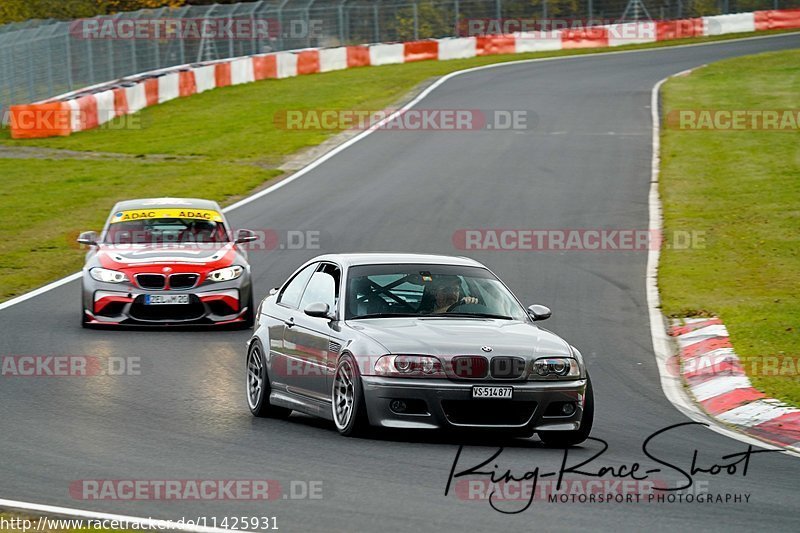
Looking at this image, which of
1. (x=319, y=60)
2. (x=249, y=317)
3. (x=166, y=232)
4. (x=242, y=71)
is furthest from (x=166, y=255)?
(x=319, y=60)

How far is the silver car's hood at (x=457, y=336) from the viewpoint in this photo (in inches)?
381

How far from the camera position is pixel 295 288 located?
11672mm

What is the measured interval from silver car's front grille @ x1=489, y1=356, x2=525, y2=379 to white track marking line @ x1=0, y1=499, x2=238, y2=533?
290 centimetres

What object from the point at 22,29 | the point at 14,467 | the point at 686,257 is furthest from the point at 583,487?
the point at 22,29

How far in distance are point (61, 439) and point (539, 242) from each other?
1282 cm

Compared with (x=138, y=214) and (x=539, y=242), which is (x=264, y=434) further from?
(x=539, y=242)

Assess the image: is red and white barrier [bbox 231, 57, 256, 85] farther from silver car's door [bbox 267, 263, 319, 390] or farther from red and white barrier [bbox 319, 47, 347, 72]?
silver car's door [bbox 267, 263, 319, 390]

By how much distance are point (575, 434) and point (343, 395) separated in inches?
67.0

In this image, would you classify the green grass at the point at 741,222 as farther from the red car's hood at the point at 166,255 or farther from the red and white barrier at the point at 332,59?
the red and white barrier at the point at 332,59

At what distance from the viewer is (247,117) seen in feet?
127

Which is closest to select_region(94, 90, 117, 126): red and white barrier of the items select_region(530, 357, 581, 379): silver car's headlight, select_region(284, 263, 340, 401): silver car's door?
select_region(284, 263, 340, 401): silver car's door

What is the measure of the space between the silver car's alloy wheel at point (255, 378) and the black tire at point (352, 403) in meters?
1.10

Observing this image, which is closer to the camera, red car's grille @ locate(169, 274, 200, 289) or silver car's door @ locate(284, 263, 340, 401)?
silver car's door @ locate(284, 263, 340, 401)

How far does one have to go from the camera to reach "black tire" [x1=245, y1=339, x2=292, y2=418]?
11.1 m
